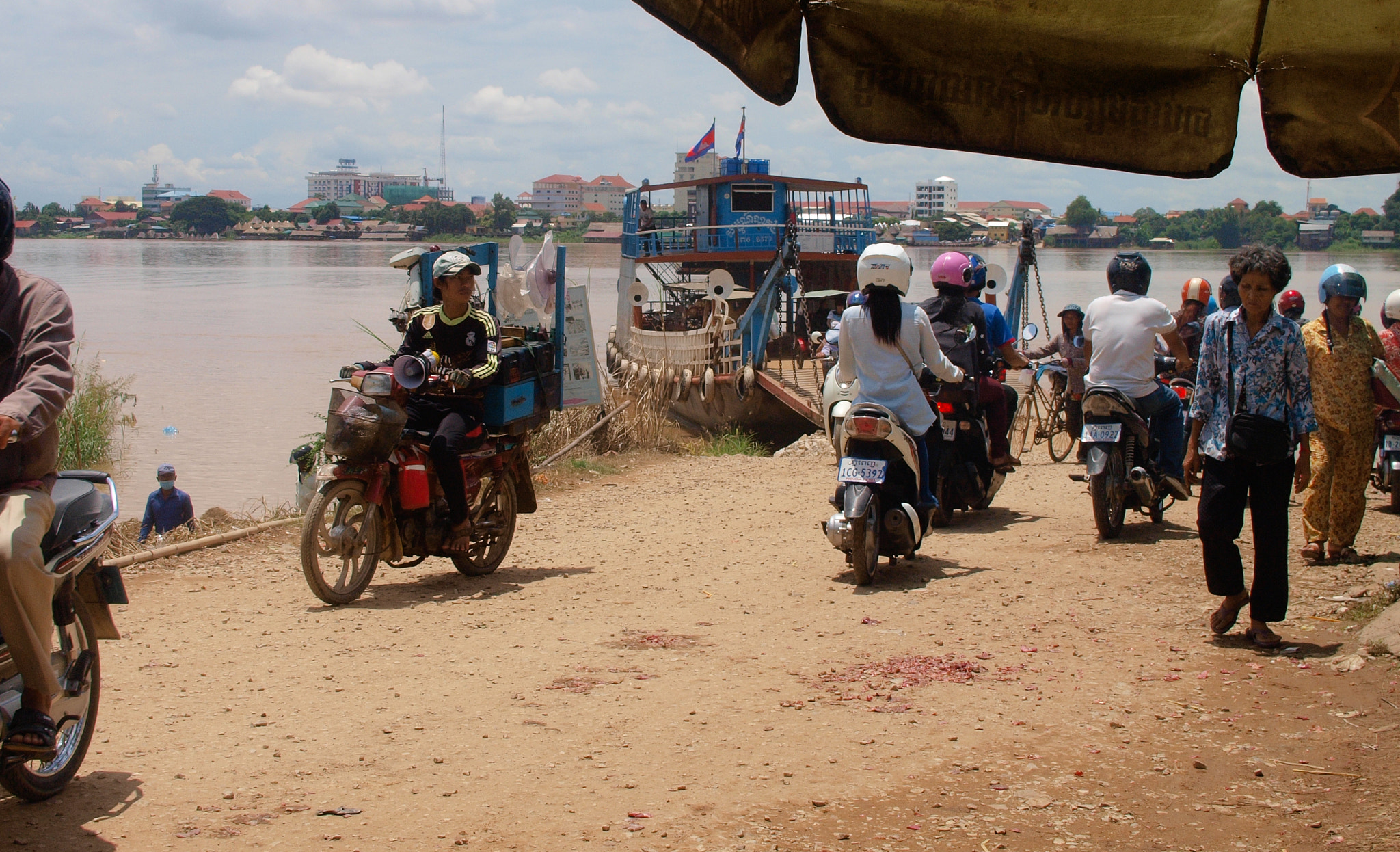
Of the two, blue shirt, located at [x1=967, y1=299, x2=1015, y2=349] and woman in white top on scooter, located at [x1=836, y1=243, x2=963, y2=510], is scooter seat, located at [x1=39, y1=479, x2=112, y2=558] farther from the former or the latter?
blue shirt, located at [x1=967, y1=299, x2=1015, y2=349]

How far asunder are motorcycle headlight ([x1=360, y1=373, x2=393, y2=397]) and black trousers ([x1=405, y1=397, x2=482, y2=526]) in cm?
36

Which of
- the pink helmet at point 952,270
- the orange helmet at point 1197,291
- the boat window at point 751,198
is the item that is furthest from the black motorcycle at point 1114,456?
the boat window at point 751,198

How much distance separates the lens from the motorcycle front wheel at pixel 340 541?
5.64 m

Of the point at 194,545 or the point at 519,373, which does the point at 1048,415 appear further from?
the point at 194,545

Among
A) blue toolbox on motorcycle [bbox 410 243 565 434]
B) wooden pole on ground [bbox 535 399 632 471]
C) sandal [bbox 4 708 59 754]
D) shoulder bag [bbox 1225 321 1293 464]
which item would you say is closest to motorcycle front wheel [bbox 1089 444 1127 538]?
shoulder bag [bbox 1225 321 1293 464]

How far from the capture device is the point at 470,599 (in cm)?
614

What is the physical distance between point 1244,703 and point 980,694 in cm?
87

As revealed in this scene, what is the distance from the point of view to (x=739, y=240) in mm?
26531

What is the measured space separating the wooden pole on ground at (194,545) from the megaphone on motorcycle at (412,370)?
6.35ft

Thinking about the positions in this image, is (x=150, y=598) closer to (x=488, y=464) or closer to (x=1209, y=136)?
(x=488, y=464)

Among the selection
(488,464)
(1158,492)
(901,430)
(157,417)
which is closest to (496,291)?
(488,464)

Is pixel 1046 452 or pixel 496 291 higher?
pixel 496 291

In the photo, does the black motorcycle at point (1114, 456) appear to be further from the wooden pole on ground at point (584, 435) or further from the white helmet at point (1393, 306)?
the wooden pole on ground at point (584, 435)

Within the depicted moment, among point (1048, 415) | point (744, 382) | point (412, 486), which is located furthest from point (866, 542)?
point (744, 382)
